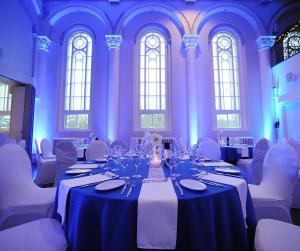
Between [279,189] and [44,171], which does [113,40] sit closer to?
[44,171]

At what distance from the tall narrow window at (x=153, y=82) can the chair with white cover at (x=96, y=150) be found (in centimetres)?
302

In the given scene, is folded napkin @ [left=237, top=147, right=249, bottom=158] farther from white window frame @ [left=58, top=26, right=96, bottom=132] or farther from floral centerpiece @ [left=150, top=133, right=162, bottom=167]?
white window frame @ [left=58, top=26, right=96, bottom=132]

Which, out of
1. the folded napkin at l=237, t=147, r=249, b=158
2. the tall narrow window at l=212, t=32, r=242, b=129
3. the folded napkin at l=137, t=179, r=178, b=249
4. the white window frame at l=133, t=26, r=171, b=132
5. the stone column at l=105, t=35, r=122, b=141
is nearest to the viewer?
the folded napkin at l=137, t=179, r=178, b=249

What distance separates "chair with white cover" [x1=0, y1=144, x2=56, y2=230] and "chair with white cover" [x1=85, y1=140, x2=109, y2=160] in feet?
3.79

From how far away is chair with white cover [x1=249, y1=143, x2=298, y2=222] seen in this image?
151 cm

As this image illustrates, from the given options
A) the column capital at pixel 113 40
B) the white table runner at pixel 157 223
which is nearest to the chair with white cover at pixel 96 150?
the white table runner at pixel 157 223

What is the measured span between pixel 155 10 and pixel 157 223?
271 inches

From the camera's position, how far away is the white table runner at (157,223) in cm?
88

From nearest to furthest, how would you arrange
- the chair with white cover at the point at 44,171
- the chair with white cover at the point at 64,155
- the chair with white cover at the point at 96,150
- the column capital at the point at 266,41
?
the chair with white cover at the point at 96,150
the chair with white cover at the point at 64,155
the chair with white cover at the point at 44,171
the column capital at the point at 266,41

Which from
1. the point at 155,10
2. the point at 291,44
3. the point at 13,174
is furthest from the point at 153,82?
the point at 13,174

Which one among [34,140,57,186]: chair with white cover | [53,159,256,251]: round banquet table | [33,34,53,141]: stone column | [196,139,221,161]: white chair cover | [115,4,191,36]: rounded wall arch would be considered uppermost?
[115,4,191,36]: rounded wall arch

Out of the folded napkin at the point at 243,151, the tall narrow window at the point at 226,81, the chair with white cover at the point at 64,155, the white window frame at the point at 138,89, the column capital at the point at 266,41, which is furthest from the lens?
the tall narrow window at the point at 226,81

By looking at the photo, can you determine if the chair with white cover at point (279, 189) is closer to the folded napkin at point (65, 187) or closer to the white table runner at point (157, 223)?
the white table runner at point (157, 223)

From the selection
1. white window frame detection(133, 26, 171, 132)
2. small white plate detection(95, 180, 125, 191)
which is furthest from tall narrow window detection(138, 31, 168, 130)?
small white plate detection(95, 180, 125, 191)
